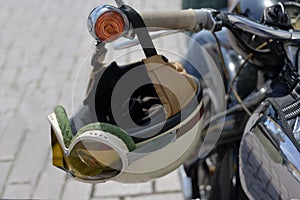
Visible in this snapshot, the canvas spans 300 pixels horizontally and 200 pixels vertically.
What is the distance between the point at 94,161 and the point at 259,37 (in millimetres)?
571

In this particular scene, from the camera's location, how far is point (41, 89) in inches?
132

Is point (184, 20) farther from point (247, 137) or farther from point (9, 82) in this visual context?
point (9, 82)

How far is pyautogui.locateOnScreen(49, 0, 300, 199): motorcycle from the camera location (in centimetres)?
98

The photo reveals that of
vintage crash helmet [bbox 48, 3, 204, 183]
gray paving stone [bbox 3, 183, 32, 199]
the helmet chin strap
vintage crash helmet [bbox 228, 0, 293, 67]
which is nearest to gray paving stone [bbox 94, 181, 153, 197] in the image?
gray paving stone [bbox 3, 183, 32, 199]

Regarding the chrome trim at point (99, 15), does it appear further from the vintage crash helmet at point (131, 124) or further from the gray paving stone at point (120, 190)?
the gray paving stone at point (120, 190)

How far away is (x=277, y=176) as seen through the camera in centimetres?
105

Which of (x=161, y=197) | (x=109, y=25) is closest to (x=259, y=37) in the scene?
(x=109, y=25)

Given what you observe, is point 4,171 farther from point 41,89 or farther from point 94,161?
point 94,161

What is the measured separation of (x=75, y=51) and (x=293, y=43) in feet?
9.27

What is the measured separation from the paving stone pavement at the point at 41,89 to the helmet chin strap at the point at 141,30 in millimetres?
247

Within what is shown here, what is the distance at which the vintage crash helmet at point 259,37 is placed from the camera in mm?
1225

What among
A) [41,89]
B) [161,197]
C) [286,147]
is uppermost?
[286,147]

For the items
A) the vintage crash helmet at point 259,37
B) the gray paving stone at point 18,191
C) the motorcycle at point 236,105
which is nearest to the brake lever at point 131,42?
the motorcycle at point 236,105

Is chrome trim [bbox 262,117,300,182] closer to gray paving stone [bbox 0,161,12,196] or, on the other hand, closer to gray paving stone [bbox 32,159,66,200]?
gray paving stone [bbox 32,159,66,200]
